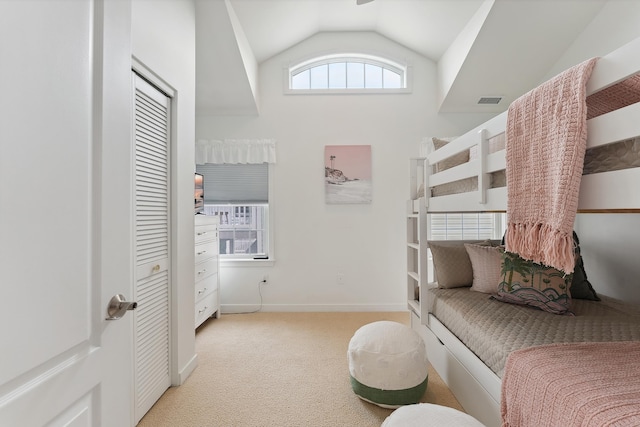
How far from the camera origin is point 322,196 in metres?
3.99

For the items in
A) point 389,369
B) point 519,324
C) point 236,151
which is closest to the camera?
point 519,324

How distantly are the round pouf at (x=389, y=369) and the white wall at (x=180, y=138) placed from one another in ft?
3.81

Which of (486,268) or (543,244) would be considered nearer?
(543,244)

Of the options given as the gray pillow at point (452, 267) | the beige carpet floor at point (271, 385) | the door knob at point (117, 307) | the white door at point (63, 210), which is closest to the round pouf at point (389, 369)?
the beige carpet floor at point (271, 385)

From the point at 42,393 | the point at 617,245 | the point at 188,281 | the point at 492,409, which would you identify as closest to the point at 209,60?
the point at 188,281

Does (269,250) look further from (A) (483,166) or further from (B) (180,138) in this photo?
(A) (483,166)

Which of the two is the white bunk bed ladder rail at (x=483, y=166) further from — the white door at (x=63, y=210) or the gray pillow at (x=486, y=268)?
the white door at (x=63, y=210)

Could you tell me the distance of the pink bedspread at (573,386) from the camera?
3.39 ft

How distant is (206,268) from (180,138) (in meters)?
1.51

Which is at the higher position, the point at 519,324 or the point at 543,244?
the point at 543,244

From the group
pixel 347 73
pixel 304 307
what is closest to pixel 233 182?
pixel 304 307

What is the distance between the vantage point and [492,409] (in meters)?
1.62

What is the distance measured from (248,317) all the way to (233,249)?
0.81 metres

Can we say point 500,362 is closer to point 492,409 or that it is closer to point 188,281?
point 492,409
